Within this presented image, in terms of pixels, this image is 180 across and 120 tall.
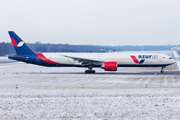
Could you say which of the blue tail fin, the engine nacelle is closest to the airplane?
the blue tail fin

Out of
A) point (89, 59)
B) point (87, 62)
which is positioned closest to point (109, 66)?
point (89, 59)

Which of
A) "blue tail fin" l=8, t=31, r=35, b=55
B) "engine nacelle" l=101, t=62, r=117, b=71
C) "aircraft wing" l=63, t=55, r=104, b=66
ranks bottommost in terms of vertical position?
"engine nacelle" l=101, t=62, r=117, b=71

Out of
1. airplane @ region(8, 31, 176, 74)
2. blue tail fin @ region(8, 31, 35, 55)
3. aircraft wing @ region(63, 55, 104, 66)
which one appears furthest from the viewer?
blue tail fin @ region(8, 31, 35, 55)

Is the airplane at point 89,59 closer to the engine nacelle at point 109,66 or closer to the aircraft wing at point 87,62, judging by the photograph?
the aircraft wing at point 87,62

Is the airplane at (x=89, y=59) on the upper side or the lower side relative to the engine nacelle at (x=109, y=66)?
upper

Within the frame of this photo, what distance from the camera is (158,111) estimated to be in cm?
1445

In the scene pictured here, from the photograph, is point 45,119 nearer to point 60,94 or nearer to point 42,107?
point 42,107

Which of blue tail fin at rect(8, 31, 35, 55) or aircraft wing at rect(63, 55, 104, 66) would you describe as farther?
blue tail fin at rect(8, 31, 35, 55)

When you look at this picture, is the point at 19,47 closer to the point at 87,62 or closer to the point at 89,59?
the point at 87,62

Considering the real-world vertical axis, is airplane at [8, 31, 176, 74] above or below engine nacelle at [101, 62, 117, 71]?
above

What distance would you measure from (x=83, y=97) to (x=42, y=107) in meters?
4.28

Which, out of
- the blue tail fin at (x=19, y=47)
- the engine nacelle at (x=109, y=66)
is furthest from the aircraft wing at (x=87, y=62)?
the blue tail fin at (x=19, y=47)

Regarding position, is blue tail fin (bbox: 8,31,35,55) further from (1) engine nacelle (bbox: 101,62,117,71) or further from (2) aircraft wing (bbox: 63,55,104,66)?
(1) engine nacelle (bbox: 101,62,117,71)

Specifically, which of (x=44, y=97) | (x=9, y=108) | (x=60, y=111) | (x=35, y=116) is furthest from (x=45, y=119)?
(x=44, y=97)
